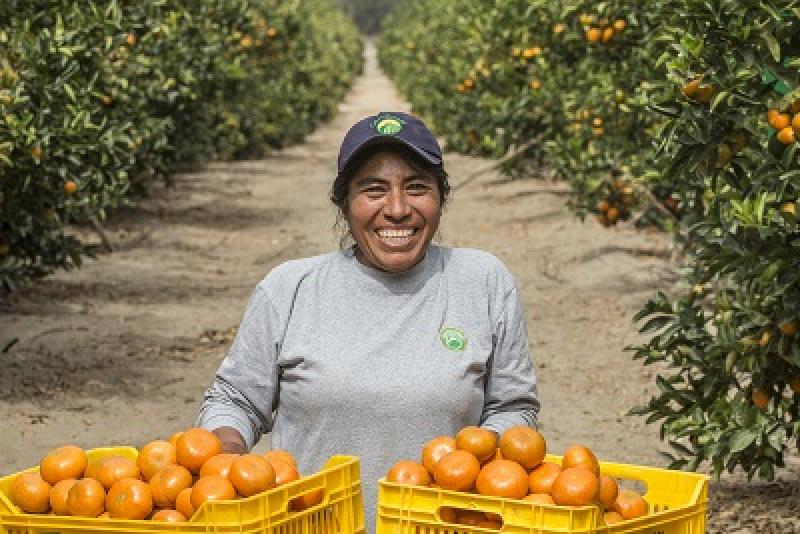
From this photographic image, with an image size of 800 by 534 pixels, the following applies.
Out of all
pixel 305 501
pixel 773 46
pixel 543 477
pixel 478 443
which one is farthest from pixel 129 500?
pixel 773 46

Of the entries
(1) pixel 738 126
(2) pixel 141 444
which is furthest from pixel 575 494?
(2) pixel 141 444

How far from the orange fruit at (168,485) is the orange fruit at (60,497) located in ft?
0.58

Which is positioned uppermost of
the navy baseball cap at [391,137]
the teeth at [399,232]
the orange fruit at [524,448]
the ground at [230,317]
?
the navy baseball cap at [391,137]

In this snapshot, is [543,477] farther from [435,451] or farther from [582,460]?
[435,451]

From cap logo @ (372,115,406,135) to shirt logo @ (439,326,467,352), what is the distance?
455mm

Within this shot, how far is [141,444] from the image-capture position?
7.61 meters

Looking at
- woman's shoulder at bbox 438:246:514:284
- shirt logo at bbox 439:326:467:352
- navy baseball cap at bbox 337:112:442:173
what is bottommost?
shirt logo at bbox 439:326:467:352

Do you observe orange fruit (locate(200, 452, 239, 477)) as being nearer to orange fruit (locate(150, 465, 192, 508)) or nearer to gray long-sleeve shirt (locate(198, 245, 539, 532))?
orange fruit (locate(150, 465, 192, 508))

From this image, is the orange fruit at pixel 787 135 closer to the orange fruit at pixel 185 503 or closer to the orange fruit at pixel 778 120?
the orange fruit at pixel 778 120

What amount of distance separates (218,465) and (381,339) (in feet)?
2.11

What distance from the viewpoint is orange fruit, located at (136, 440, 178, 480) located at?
3.26 metres

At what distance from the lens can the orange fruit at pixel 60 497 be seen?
3193mm

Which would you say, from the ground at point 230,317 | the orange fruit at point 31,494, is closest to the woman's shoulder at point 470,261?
the orange fruit at point 31,494

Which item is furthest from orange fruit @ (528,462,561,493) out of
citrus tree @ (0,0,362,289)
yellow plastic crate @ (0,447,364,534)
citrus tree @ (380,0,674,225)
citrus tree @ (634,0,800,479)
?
citrus tree @ (0,0,362,289)
